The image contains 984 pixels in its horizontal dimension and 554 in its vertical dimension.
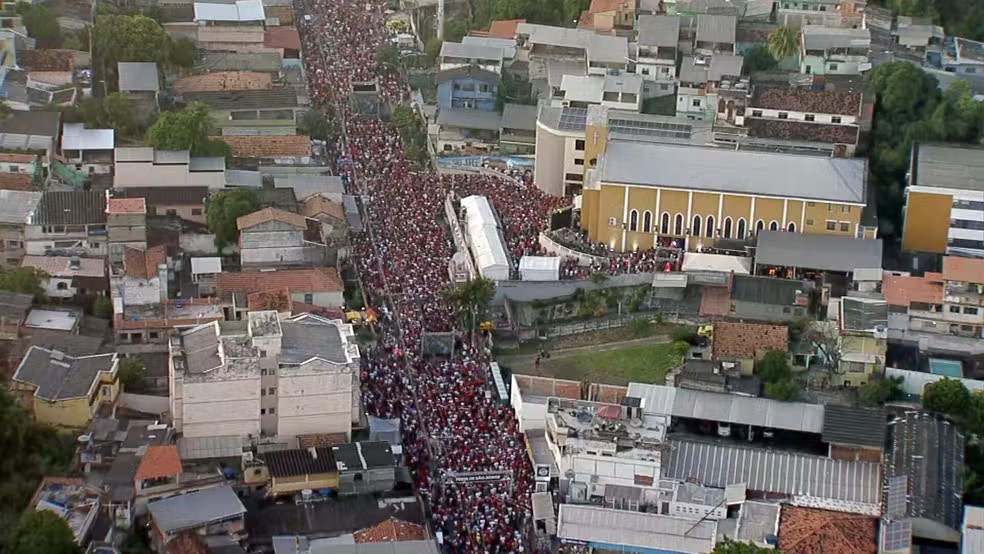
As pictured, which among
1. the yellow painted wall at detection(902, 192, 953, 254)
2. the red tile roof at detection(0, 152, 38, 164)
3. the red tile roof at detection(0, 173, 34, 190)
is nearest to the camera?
the red tile roof at detection(0, 173, 34, 190)

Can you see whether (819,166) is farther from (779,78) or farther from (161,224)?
(161,224)

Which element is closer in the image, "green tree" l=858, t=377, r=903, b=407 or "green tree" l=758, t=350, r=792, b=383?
"green tree" l=858, t=377, r=903, b=407

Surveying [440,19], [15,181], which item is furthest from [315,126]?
[15,181]

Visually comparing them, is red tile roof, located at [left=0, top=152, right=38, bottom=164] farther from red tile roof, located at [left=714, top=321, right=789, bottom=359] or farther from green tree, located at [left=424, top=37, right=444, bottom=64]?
red tile roof, located at [left=714, top=321, right=789, bottom=359]

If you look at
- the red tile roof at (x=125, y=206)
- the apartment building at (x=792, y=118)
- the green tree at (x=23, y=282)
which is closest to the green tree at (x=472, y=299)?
the red tile roof at (x=125, y=206)

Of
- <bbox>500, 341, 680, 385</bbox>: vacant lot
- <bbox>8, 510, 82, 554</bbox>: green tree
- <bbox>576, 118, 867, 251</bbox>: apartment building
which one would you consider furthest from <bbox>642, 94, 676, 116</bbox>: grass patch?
<bbox>8, 510, 82, 554</bbox>: green tree

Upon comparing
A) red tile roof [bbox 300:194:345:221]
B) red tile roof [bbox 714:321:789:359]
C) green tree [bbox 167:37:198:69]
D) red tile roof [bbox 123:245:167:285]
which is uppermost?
green tree [bbox 167:37:198:69]

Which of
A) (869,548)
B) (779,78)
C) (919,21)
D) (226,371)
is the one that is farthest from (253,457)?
(919,21)

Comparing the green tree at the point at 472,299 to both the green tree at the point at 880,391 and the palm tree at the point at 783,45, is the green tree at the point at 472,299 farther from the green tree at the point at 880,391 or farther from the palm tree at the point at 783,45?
the palm tree at the point at 783,45
